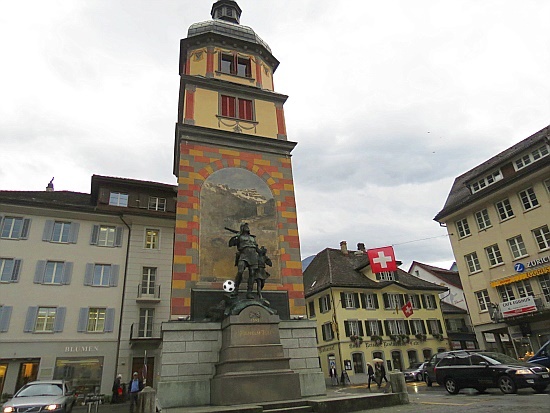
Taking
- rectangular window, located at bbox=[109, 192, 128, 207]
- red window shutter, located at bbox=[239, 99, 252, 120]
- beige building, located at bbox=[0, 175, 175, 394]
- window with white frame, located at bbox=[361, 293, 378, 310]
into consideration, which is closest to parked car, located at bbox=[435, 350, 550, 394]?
red window shutter, located at bbox=[239, 99, 252, 120]

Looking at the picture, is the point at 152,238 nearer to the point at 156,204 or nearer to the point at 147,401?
the point at 156,204

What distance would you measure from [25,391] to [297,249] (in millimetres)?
11696

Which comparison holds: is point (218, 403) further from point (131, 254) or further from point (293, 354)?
point (131, 254)

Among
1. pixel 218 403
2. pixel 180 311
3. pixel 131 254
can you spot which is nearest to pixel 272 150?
pixel 180 311

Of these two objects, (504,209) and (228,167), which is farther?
(504,209)

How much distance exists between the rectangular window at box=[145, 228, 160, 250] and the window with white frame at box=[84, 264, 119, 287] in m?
2.73

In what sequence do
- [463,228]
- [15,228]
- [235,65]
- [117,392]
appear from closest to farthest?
1. [117,392]
2. [235,65]
3. [15,228]
4. [463,228]

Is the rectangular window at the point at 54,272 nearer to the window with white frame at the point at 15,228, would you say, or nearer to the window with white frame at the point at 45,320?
the window with white frame at the point at 45,320

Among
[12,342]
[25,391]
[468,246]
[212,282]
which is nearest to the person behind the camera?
[25,391]

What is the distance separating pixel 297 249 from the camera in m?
17.7

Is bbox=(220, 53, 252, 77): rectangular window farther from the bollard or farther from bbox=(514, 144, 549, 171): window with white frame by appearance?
bbox=(514, 144, 549, 171): window with white frame

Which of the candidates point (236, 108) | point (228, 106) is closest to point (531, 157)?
point (236, 108)

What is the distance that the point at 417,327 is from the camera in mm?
37562

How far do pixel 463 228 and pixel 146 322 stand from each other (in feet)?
87.6
